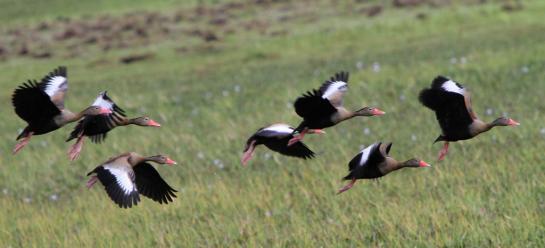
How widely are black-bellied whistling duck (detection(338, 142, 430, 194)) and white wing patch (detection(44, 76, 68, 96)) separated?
3.01 ft

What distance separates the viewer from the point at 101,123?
2135mm

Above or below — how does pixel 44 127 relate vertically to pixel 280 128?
above

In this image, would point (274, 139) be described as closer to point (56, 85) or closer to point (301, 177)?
point (56, 85)

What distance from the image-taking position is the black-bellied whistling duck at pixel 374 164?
2035 millimetres

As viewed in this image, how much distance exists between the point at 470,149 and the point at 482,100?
4.75 m

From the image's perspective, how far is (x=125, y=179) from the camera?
217cm

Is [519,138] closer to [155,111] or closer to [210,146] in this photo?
[210,146]

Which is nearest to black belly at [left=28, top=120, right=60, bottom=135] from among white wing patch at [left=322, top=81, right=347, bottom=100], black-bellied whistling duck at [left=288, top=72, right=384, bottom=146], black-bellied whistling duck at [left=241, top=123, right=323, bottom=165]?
black-bellied whistling duck at [left=241, top=123, right=323, bottom=165]

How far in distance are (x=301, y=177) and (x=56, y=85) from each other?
22.8 feet

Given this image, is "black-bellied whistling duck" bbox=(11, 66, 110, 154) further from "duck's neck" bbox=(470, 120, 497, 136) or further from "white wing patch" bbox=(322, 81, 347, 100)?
"duck's neck" bbox=(470, 120, 497, 136)

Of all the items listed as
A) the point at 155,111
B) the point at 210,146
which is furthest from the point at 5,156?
the point at 155,111

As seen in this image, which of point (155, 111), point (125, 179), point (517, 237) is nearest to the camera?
point (125, 179)

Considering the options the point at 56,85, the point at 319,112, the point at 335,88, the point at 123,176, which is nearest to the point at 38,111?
the point at 123,176

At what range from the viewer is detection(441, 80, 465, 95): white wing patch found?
2061 mm
